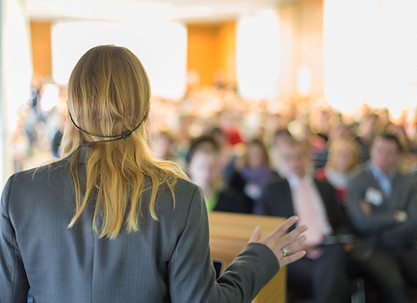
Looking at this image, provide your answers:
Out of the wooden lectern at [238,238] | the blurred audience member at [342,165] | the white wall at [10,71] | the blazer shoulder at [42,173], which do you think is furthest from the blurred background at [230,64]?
the blurred audience member at [342,165]

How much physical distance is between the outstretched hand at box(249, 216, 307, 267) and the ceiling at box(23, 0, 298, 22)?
15.3 m

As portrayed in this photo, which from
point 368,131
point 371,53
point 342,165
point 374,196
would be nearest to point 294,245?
point 374,196

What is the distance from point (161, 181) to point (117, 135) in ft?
0.43

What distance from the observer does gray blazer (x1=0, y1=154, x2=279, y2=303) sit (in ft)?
3.15

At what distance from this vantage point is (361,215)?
3.54m

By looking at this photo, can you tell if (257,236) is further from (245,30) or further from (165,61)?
(165,61)

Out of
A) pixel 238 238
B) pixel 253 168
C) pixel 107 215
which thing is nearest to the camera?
pixel 107 215

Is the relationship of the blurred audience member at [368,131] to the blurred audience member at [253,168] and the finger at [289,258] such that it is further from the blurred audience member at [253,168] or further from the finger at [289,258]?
the finger at [289,258]

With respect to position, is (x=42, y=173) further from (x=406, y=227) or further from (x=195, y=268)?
(x=406, y=227)

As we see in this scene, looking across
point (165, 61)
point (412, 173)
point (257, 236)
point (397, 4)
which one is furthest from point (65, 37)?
point (257, 236)

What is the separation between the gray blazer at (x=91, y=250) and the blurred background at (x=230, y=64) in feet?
1.43

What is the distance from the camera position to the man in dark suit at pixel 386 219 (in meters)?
3.19

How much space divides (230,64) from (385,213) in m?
20.1

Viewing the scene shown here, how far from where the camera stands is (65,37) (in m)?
22.7
